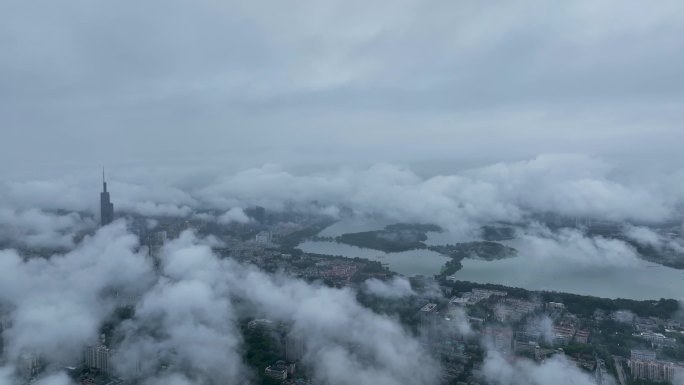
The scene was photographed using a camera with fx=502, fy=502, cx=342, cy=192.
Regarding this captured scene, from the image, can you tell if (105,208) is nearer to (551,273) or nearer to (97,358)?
(97,358)

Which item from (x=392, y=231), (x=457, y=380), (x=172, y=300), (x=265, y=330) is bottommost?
(x=457, y=380)

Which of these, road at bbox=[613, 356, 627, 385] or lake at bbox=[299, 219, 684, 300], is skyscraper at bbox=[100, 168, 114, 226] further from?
road at bbox=[613, 356, 627, 385]

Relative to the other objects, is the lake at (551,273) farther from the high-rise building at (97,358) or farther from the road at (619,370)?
the high-rise building at (97,358)

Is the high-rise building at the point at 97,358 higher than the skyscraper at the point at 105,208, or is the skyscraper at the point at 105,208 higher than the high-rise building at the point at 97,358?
the skyscraper at the point at 105,208

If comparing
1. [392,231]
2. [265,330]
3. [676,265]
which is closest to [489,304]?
[265,330]

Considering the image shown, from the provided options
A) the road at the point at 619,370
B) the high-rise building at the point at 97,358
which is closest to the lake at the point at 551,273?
the road at the point at 619,370

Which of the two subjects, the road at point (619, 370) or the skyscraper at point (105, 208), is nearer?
the road at point (619, 370)

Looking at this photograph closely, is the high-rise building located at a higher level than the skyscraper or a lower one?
lower

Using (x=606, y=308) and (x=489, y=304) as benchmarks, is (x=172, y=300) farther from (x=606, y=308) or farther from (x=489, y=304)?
(x=606, y=308)

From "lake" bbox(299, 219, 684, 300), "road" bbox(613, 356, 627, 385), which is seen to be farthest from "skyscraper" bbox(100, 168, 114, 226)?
"road" bbox(613, 356, 627, 385)

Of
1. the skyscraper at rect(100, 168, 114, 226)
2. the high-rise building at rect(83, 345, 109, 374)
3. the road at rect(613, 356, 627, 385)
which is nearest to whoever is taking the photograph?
the high-rise building at rect(83, 345, 109, 374)

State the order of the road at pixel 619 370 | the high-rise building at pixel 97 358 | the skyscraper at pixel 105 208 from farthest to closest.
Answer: the skyscraper at pixel 105 208
the road at pixel 619 370
the high-rise building at pixel 97 358
